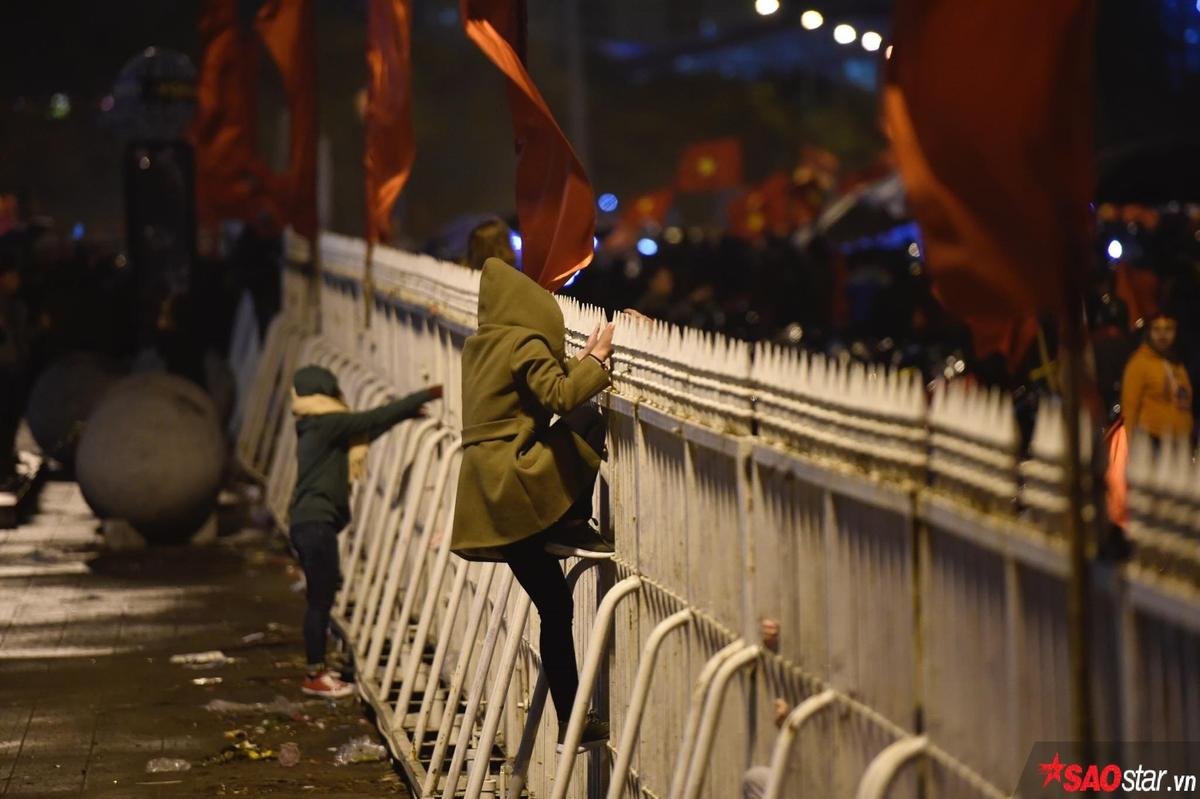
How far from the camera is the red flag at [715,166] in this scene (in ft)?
169

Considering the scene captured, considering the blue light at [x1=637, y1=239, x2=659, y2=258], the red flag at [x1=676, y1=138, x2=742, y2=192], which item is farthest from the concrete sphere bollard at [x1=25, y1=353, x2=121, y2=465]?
the red flag at [x1=676, y1=138, x2=742, y2=192]

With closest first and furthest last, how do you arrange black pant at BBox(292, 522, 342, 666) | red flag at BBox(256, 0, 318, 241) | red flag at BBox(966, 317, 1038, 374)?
red flag at BBox(966, 317, 1038, 374) → black pant at BBox(292, 522, 342, 666) → red flag at BBox(256, 0, 318, 241)

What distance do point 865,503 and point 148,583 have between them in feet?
33.1

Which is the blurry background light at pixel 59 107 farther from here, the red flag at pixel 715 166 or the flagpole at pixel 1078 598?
the flagpole at pixel 1078 598

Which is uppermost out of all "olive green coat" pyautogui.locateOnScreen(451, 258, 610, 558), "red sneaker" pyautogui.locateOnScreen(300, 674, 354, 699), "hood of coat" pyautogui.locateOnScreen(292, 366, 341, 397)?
"olive green coat" pyautogui.locateOnScreen(451, 258, 610, 558)

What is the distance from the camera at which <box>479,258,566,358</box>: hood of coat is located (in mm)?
7070

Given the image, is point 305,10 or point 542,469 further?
point 305,10

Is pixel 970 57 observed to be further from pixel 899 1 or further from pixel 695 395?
pixel 695 395

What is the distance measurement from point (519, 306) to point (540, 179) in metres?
1.87

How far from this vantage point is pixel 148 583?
13961 millimetres

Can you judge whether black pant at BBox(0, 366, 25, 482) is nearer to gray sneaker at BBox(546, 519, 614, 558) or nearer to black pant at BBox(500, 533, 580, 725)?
black pant at BBox(500, 533, 580, 725)

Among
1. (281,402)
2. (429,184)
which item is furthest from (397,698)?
→ (429,184)

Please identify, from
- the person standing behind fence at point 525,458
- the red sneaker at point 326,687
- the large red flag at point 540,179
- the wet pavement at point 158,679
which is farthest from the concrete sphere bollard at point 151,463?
the person standing behind fence at point 525,458

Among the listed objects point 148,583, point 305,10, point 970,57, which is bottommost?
point 148,583
